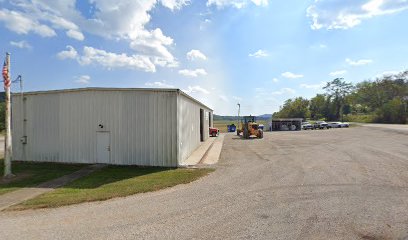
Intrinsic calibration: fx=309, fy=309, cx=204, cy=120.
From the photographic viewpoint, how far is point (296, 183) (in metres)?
12.0

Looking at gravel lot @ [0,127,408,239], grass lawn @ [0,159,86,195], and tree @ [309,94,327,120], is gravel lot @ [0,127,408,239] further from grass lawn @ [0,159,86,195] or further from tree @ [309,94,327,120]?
tree @ [309,94,327,120]

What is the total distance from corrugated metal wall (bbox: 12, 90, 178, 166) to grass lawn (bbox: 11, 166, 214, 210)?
1.30 m

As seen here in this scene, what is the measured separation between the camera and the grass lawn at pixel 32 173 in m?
13.2

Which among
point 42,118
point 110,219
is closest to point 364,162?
point 110,219

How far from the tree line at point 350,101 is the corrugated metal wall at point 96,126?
285 ft

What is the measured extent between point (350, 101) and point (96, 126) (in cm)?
10073

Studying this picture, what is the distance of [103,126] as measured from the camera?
723 inches

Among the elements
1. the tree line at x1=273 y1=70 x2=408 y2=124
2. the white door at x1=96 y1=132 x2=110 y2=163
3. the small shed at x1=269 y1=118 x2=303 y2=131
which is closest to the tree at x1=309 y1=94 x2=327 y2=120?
the tree line at x1=273 y1=70 x2=408 y2=124

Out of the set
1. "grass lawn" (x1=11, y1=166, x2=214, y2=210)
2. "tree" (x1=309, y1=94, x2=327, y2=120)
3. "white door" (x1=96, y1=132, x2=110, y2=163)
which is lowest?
"grass lawn" (x1=11, y1=166, x2=214, y2=210)

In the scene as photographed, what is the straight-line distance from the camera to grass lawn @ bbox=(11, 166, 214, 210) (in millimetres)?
10289

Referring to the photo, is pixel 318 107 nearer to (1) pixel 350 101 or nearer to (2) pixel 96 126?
(1) pixel 350 101

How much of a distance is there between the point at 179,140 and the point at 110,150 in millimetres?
4232

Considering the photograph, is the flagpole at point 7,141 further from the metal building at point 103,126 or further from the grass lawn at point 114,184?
the metal building at point 103,126

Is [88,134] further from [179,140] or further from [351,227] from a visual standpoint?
[351,227]
